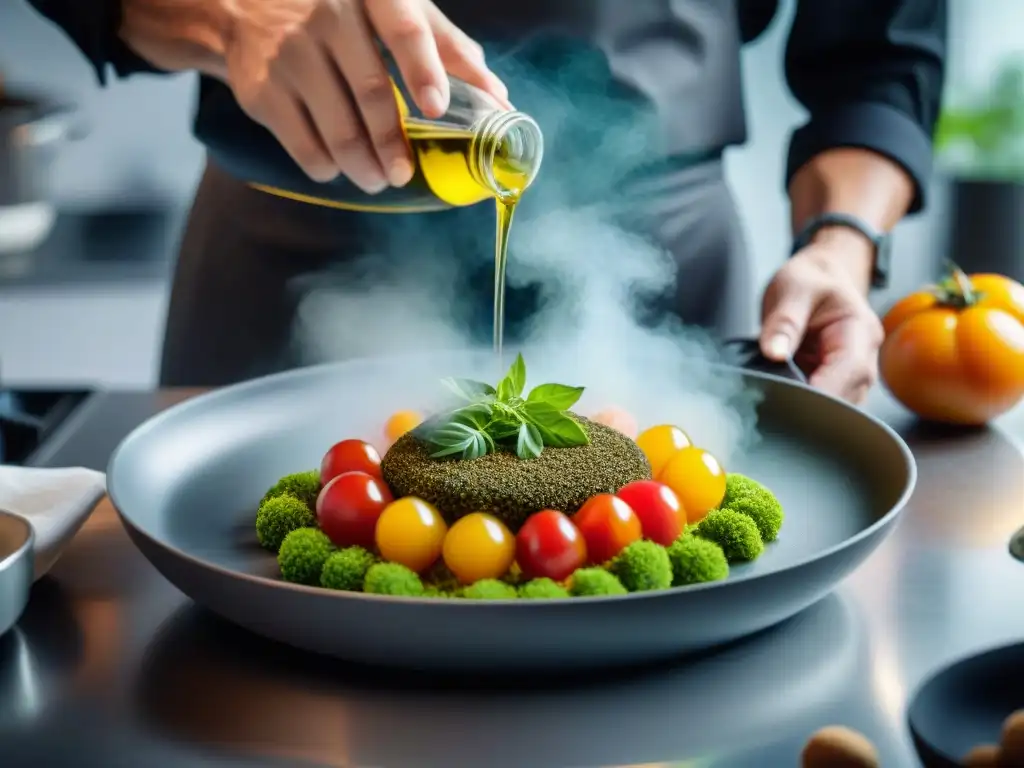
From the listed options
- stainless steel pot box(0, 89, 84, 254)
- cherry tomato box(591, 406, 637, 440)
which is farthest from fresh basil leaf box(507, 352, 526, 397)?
stainless steel pot box(0, 89, 84, 254)

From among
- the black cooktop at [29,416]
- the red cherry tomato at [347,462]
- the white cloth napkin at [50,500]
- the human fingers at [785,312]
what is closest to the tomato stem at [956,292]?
the human fingers at [785,312]

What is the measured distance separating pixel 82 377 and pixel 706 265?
2.06 m

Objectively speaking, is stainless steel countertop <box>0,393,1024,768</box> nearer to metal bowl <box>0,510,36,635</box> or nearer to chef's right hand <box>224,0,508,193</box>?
metal bowl <box>0,510,36,635</box>

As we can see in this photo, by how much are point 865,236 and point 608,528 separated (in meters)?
0.99

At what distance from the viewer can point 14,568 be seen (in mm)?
1042

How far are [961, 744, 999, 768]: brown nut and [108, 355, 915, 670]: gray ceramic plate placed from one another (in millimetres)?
214

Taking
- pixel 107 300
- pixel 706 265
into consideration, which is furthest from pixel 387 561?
pixel 107 300

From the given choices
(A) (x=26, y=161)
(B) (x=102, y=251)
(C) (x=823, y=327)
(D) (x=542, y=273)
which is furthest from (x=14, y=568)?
(B) (x=102, y=251)

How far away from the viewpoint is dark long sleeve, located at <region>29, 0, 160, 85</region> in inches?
64.9

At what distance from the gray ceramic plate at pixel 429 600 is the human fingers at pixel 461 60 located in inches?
17.3

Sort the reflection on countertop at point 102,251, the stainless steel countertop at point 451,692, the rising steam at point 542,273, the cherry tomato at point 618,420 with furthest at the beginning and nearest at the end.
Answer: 1. the reflection on countertop at point 102,251
2. the rising steam at point 542,273
3. the cherry tomato at point 618,420
4. the stainless steel countertop at point 451,692

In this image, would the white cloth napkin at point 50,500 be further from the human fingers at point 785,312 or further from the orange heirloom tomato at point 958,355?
the orange heirloom tomato at point 958,355

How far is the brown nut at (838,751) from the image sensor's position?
78cm

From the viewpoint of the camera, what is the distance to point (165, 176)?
3.89 metres
